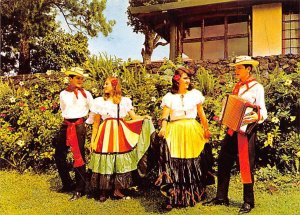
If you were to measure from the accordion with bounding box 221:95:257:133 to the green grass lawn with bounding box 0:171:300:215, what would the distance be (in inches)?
39.8

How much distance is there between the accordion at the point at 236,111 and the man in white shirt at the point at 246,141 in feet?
0.22

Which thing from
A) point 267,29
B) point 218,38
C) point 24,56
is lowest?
point 24,56

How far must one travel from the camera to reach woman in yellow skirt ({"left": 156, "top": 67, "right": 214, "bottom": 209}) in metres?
6.10

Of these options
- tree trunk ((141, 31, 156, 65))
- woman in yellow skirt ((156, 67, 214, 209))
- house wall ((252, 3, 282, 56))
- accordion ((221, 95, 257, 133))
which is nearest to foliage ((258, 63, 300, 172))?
woman in yellow skirt ((156, 67, 214, 209))

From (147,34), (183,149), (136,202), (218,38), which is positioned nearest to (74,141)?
(136,202)

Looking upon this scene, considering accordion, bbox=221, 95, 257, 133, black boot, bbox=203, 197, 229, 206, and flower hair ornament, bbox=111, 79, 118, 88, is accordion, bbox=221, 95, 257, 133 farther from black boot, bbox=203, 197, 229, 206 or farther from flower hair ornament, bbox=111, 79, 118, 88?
flower hair ornament, bbox=111, 79, 118, 88

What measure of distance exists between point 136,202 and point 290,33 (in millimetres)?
9941

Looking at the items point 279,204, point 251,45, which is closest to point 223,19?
point 251,45

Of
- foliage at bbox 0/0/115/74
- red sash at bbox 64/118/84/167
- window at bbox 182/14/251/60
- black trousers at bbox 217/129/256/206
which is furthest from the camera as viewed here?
foliage at bbox 0/0/115/74

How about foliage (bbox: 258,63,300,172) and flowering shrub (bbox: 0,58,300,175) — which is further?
flowering shrub (bbox: 0,58,300,175)

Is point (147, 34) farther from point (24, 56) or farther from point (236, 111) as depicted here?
point (236, 111)

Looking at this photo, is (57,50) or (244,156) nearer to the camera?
(244,156)

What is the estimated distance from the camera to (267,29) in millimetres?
14898

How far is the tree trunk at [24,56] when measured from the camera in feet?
66.4
